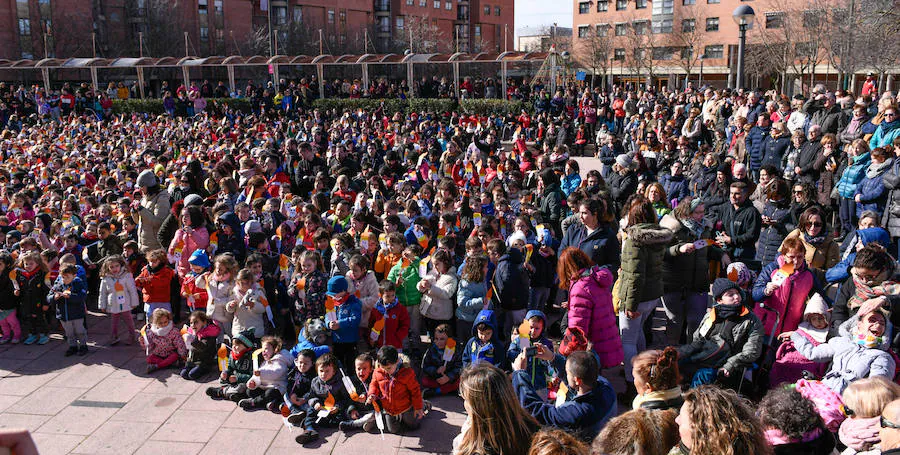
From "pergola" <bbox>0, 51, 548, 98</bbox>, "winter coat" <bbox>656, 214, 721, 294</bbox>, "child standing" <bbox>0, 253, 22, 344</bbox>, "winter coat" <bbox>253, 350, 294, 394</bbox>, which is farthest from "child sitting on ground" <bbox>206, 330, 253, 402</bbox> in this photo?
"pergola" <bbox>0, 51, 548, 98</bbox>

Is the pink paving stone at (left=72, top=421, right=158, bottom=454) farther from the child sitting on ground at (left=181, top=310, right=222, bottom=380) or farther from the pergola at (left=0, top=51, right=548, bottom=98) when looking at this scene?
the pergola at (left=0, top=51, right=548, bottom=98)

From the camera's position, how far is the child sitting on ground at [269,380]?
19.6 ft

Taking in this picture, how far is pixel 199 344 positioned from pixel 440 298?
8.22ft

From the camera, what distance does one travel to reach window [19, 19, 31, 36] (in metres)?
49.4

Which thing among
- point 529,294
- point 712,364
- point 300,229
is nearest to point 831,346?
point 712,364

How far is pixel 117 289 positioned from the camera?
7.51m

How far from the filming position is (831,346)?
4.76 m

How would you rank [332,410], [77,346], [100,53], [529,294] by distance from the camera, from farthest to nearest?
[100,53] → [77,346] → [529,294] → [332,410]

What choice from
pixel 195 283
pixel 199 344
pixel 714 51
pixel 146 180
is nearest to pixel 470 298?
pixel 199 344

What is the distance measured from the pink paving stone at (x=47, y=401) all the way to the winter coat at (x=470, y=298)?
12.5 ft

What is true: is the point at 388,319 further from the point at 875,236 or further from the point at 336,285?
the point at 875,236

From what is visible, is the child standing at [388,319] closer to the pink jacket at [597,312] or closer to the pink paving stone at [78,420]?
the pink jacket at [597,312]

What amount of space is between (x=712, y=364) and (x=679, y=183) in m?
5.03

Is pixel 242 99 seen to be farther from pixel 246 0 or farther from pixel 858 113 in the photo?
pixel 246 0
